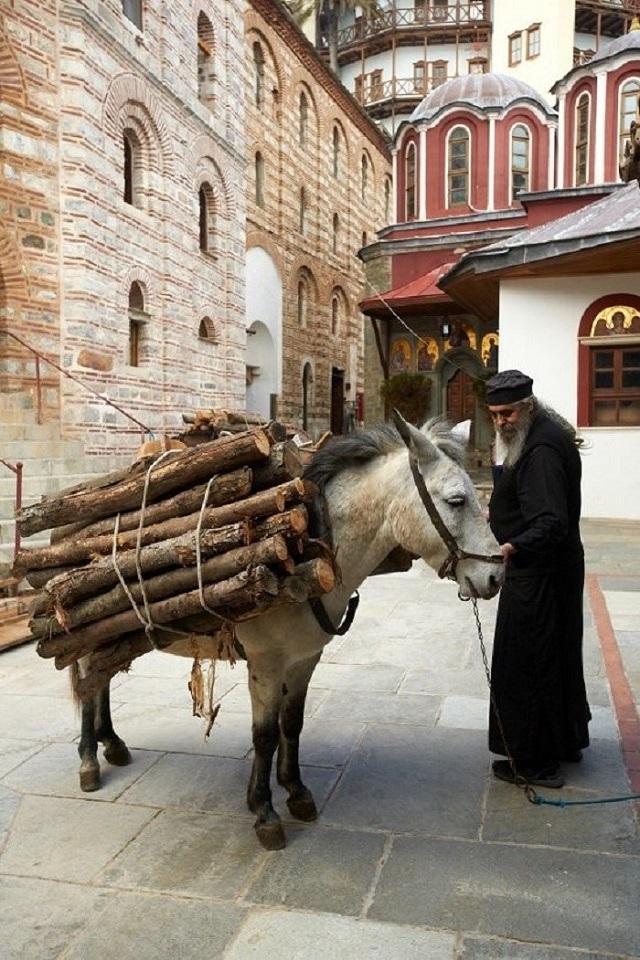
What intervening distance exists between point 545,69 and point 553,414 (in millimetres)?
40531

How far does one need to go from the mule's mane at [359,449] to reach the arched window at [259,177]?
23.0 meters

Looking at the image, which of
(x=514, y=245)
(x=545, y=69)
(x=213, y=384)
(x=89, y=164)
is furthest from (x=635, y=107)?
(x=545, y=69)

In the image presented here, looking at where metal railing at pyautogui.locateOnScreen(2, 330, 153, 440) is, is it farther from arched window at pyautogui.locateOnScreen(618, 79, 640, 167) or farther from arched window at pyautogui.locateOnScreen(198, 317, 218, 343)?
Answer: arched window at pyautogui.locateOnScreen(618, 79, 640, 167)

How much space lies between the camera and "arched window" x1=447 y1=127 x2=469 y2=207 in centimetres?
2477

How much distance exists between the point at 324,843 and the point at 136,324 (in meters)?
14.0

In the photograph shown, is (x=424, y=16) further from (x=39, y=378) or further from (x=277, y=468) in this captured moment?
(x=277, y=468)

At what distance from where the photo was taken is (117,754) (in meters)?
4.20

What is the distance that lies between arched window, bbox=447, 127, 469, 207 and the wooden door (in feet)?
19.4

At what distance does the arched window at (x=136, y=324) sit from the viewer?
15688 millimetres

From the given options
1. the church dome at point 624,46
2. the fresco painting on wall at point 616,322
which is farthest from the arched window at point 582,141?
the fresco painting on wall at point 616,322

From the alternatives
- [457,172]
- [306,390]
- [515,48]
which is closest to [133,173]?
[457,172]

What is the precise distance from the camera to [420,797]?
149 inches

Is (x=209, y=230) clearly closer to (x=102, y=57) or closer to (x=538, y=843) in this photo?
(x=102, y=57)

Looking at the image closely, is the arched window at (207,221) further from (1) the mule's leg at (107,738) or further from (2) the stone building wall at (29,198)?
(1) the mule's leg at (107,738)
